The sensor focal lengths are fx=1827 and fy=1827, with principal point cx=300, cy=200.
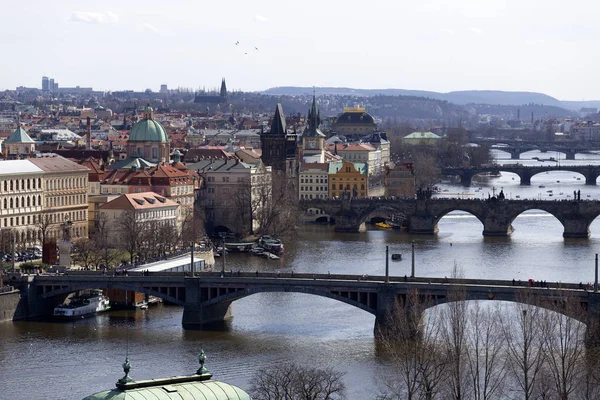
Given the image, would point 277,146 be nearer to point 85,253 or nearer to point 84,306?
point 85,253

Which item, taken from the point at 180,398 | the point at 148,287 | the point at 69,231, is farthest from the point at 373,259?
the point at 180,398

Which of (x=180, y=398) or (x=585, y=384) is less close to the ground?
(x=180, y=398)

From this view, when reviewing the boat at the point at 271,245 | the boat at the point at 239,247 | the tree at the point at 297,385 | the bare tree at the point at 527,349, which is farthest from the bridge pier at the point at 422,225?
the tree at the point at 297,385

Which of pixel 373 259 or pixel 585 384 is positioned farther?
pixel 373 259

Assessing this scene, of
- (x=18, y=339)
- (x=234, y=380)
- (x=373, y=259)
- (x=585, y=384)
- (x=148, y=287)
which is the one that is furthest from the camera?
(x=373, y=259)

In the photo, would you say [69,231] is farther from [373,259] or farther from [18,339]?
[18,339]

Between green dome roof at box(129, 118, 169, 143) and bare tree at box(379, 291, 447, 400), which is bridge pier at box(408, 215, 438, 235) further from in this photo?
bare tree at box(379, 291, 447, 400)
